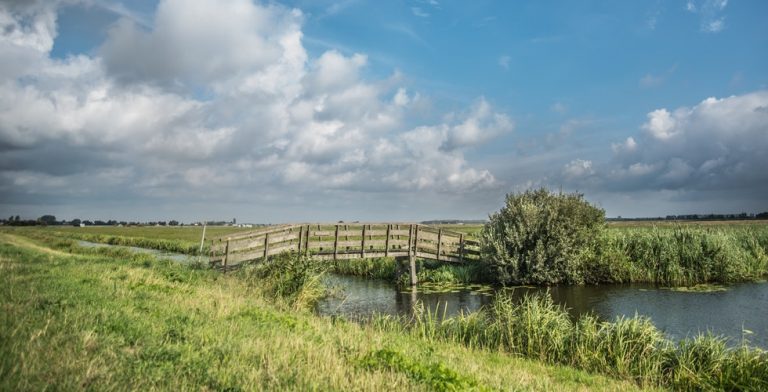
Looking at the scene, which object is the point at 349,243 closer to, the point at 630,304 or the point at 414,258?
the point at 414,258

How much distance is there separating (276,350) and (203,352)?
1005 mm

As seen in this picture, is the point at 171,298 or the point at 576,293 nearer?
the point at 171,298

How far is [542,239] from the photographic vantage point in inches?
954

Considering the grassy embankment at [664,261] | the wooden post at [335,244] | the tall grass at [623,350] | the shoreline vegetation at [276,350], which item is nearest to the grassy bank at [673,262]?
the grassy embankment at [664,261]

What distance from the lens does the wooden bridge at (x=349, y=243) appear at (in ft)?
70.6

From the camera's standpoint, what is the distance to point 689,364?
948 cm

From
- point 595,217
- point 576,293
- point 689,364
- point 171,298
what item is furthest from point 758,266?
point 171,298

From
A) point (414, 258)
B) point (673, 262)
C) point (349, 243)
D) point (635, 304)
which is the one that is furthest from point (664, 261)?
point (349, 243)

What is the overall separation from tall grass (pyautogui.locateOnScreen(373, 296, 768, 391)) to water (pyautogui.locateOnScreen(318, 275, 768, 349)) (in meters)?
2.27

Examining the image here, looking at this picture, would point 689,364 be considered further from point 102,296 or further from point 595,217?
A: point 595,217

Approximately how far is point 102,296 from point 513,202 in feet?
68.8

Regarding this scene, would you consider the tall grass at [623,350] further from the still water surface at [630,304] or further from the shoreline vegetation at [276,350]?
the still water surface at [630,304]

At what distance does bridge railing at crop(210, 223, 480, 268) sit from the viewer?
70.7ft

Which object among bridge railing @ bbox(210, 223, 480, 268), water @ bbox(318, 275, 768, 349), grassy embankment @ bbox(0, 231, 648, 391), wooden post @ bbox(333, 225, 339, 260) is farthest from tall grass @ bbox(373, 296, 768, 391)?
wooden post @ bbox(333, 225, 339, 260)
